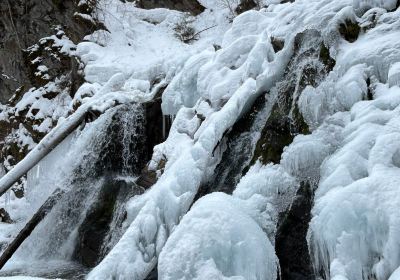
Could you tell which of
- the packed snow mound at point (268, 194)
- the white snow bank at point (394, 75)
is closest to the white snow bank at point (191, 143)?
the packed snow mound at point (268, 194)

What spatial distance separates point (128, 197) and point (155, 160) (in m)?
0.80

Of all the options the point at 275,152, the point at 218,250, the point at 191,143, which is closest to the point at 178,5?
the point at 191,143

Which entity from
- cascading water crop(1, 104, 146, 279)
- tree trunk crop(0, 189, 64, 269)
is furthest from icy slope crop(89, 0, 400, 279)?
tree trunk crop(0, 189, 64, 269)

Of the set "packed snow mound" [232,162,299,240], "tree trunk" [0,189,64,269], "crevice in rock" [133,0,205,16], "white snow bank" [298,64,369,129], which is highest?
"crevice in rock" [133,0,205,16]

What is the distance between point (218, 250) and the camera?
3.01 meters

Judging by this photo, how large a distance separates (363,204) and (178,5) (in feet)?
28.9

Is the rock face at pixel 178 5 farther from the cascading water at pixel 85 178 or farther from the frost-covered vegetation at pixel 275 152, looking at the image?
the cascading water at pixel 85 178

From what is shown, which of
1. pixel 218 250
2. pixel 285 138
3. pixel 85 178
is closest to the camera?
pixel 218 250

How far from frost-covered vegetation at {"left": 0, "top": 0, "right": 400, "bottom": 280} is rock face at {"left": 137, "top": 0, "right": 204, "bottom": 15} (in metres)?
4.15

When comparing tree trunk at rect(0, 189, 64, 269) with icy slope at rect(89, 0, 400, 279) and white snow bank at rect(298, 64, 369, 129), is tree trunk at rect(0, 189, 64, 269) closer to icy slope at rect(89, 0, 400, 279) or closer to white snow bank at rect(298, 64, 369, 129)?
icy slope at rect(89, 0, 400, 279)

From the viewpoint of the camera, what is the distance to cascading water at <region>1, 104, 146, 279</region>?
6.28 metres

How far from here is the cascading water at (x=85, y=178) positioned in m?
6.28

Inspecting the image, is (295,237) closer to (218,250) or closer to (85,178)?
(218,250)

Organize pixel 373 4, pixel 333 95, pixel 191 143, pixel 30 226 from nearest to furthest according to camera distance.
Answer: pixel 333 95
pixel 373 4
pixel 191 143
pixel 30 226
